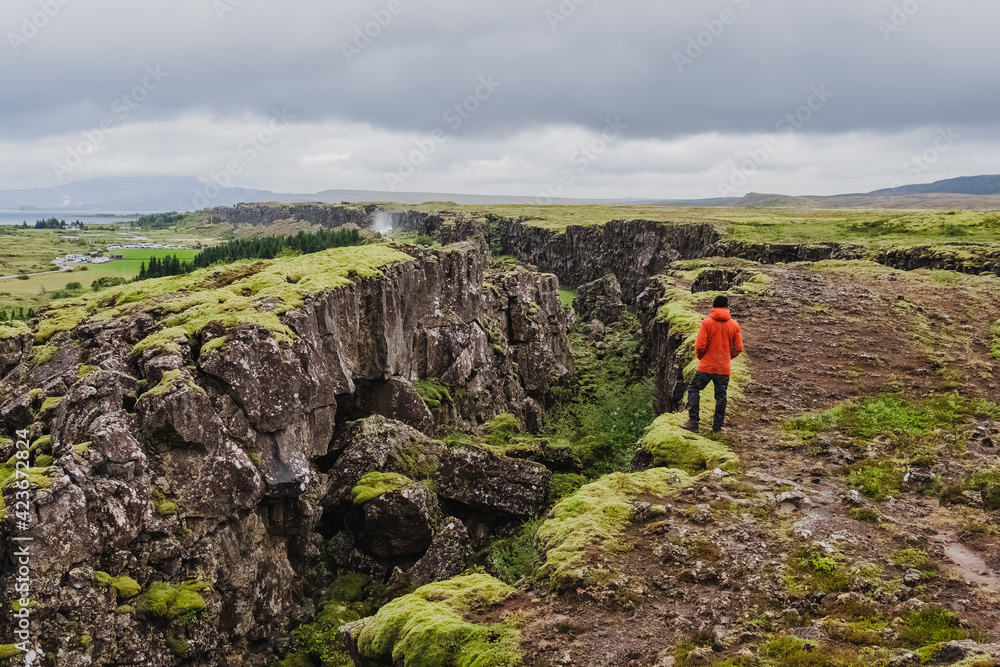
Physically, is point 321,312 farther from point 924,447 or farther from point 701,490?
point 924,447

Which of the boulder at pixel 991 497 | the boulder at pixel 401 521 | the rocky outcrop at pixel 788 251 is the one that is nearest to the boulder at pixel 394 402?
the boulder at pixel 401 521

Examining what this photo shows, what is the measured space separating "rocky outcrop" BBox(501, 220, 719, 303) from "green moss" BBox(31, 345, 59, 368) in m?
54.3

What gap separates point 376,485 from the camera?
2017cm

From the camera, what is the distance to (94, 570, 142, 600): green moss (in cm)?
1326

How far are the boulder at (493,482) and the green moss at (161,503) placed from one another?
26.5 ft

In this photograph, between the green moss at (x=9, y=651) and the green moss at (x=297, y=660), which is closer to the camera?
the green moss at (x=9, y=651)

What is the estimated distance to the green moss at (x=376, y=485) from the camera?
64.3ft

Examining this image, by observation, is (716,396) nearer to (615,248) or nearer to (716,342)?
(716,342)

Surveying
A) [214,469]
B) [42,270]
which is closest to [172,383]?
[214,469]

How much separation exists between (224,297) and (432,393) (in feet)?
33.2

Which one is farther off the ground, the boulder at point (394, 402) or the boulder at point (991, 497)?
the boulder at point (991, 497)

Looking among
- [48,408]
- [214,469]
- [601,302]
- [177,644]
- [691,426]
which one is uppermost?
[48,408]

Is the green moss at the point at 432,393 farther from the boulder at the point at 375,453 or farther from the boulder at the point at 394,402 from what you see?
the boulder at the point at 375,453
